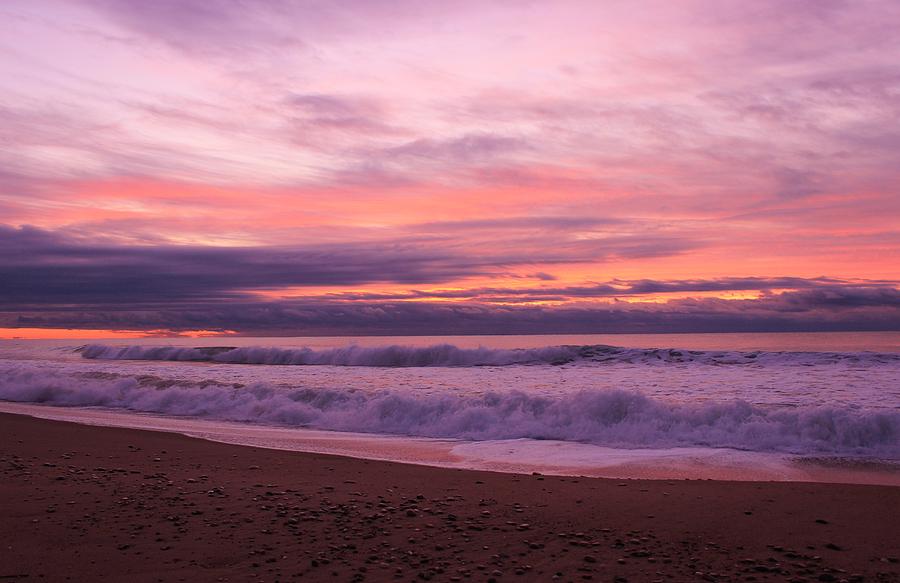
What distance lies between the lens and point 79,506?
7.38 m

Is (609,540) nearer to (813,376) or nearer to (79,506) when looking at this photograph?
(79,506)

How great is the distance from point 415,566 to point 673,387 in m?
16.7

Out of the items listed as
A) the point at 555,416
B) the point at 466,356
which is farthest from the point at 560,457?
the point at 466,356

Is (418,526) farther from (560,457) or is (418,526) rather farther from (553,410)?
(553,410)

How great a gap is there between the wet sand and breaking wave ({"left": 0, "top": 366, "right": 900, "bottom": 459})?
4.58m

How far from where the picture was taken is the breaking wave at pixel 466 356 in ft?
94.8

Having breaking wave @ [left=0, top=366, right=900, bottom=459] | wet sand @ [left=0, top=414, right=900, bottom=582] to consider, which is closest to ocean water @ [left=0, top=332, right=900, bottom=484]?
breaking wave @ [left=0, top=366, right=900, bottom=459]

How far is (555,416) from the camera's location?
15.8m

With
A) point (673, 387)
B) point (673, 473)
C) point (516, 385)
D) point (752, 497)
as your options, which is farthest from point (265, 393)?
point (752, 497)

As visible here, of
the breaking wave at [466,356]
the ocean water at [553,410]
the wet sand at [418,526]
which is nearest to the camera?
the wet sand at [418,526]

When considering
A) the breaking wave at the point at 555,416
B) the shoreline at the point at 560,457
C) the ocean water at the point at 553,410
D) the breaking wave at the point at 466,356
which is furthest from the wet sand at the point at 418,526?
the breaking wave at the point at 466,356

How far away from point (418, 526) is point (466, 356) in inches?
1250

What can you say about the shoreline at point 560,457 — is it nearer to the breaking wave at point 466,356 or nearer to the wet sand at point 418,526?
the wet sand at point 418,526

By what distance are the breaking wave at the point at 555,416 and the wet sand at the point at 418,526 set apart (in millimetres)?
4578
